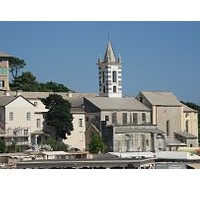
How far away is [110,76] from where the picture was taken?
14.4 metres

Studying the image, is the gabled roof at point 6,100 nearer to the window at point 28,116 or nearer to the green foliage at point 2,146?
the window at point 28,116

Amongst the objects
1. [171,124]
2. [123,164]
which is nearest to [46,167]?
[123,164]

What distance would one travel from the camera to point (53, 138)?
46.9ft

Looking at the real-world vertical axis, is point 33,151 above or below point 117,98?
below

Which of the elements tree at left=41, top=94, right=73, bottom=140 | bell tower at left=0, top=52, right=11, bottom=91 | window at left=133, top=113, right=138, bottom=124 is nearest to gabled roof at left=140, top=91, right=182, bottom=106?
window at left=133, top=113, right=138, bottom=124

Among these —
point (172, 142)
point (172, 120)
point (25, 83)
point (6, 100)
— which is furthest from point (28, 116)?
point (172, 120)

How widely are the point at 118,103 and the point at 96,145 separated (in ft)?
5.98

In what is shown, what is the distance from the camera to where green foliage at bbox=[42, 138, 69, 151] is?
13.5m

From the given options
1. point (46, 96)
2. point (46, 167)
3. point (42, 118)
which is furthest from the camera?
point (46, 96)

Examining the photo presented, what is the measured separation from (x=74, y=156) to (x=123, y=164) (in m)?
2.39

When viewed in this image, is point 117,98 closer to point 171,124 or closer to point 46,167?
point 171,124

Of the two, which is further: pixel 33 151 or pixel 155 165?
pixel 33 151

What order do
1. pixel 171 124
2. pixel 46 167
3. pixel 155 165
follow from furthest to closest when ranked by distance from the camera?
pixel 171 124 → pixel 155 165 → pixel 46 167

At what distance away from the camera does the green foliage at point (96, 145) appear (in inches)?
565
